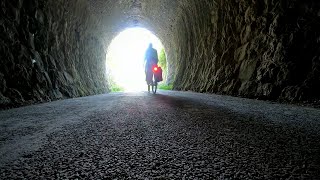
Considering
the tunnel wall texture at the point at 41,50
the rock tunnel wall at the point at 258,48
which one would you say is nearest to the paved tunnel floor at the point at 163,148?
the rock tunnel wall at the point at 258,48

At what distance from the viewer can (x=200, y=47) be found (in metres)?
15.1

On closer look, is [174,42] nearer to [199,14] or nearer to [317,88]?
[199,14]

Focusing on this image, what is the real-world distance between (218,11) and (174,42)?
9.32 m

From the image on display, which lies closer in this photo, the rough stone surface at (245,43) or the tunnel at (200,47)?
the rough stone surface at (245,43)

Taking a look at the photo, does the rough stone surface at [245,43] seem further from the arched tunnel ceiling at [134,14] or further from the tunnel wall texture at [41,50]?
the tunnel wall texture at [41,50]

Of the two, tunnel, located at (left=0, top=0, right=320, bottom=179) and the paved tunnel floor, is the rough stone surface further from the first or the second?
the paved tunnel floor

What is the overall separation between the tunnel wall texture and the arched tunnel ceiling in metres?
1.72

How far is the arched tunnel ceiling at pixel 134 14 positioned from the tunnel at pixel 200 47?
4.5 inches

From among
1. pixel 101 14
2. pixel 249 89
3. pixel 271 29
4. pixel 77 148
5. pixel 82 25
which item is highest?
pixel 101 14

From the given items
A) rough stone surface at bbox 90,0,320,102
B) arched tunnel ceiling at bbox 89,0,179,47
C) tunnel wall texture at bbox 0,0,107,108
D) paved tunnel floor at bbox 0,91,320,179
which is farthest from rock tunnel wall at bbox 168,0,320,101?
tunnel wall texture at bbox 0,0,107,108

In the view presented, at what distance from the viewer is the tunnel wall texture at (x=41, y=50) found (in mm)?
Answer: 7461

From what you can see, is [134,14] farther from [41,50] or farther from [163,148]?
[163,148]

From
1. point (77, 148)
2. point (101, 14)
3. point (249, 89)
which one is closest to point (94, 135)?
point (77, 148)

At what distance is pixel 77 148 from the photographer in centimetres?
263
